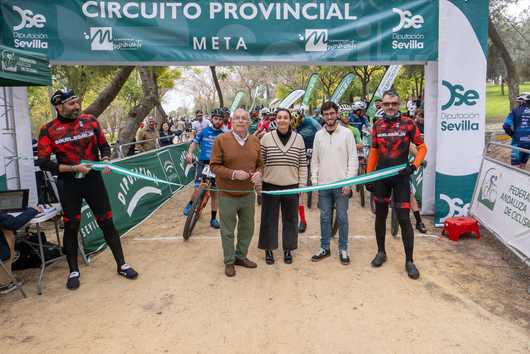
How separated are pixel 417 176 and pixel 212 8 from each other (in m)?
4.68

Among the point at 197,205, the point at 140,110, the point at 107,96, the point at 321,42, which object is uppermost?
the point at 321,42

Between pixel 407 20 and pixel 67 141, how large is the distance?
4935mm

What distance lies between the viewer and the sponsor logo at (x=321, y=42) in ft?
20.3

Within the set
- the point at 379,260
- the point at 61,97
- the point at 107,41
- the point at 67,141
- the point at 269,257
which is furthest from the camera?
the point at 107,41

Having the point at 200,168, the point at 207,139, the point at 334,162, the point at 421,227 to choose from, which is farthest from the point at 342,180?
the point at 200,168

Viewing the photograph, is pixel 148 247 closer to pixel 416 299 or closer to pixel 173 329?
pixel 173 329

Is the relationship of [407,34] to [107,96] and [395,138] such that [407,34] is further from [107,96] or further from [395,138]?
[107,96]

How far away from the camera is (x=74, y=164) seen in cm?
440

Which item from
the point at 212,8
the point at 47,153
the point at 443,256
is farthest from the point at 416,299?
the point at 212,8

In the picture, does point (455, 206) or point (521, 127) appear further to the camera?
point (521, 127)

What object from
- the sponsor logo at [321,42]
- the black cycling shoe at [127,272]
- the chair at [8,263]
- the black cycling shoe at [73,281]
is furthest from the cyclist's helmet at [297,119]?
the chair at [8,263]

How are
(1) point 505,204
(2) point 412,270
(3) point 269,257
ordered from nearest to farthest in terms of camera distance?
(2) point 412,270, (3) point 269,257, (1) point 505,204

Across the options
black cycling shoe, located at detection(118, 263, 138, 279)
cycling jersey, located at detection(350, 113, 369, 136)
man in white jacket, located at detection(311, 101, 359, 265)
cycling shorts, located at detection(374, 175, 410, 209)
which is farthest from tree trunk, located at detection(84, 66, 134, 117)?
cycling shorts, located at detection(374, 175, 410, 209)

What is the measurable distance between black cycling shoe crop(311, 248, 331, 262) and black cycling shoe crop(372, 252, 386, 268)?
0.57 m
